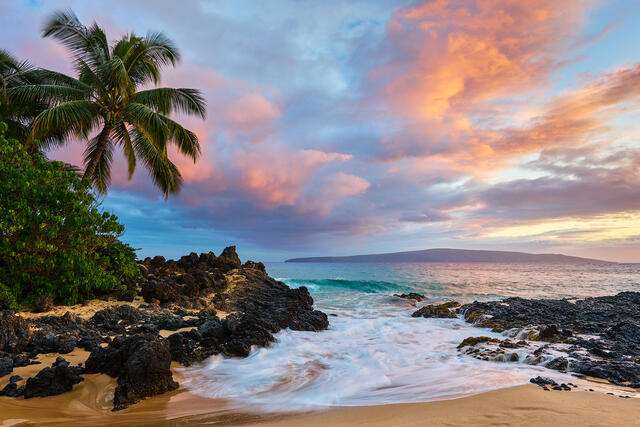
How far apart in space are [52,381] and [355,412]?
4.01 meters

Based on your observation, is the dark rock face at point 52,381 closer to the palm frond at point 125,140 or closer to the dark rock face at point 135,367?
the dark rock face at point 135,367

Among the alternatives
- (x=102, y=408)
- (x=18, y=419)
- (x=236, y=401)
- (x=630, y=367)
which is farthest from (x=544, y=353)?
(x=18, y=419)

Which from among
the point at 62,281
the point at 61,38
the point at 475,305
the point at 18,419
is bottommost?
the point at 475,305

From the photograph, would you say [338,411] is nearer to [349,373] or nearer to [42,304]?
[349,373]

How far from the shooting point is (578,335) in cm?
895

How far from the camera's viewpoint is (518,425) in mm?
3143

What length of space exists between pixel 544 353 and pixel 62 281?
11.6 meters

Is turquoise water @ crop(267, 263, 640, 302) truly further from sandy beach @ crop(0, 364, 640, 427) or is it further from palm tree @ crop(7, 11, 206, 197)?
sandy beach @ crop(0, 364, 640, 427)

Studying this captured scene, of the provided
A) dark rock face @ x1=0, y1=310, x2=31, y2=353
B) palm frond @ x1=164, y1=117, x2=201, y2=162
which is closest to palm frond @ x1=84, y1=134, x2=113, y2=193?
palm frond @ x1=164, y1=117, x2=201, y2=162

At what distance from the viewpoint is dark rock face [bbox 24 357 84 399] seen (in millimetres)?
4168

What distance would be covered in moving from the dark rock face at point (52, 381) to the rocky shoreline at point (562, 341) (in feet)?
23.7

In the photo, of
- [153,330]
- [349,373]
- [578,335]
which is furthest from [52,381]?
[578,335]

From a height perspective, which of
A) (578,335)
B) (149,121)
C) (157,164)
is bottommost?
(578,335)

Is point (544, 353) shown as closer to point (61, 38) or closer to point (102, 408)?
point (102, 408)
